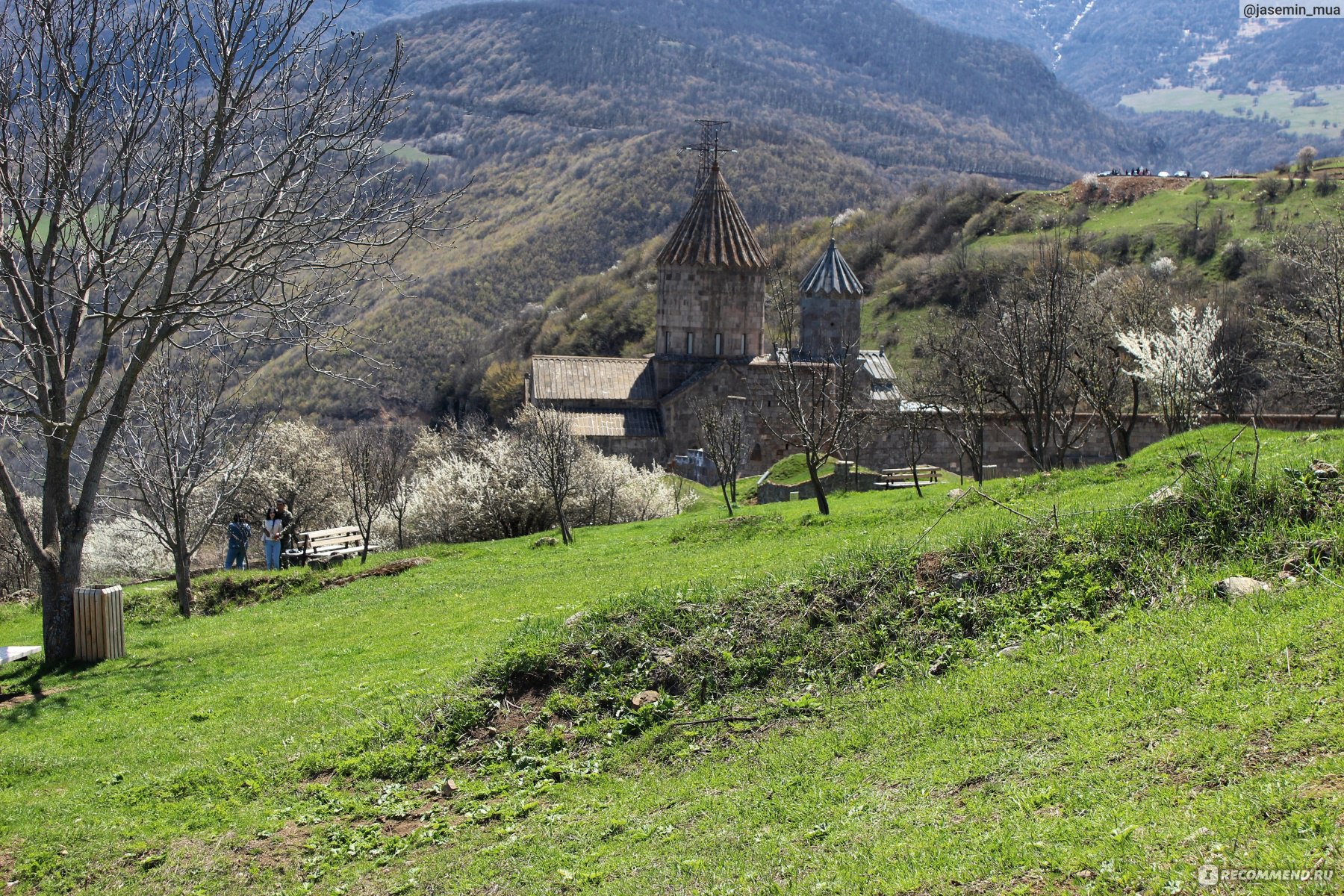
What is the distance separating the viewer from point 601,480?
89.0 feet

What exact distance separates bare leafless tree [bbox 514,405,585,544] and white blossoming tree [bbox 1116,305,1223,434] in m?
10.8

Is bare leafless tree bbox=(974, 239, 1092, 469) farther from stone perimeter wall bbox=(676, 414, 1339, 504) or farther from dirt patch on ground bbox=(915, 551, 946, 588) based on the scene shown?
dirt patch on ground bbox=(915, 551, 946, 588)

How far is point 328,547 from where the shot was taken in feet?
67.0

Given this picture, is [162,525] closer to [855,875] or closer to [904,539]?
[904,539]

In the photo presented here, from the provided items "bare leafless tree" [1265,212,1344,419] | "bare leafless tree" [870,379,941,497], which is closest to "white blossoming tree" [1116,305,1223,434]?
"bare leafless tree" [1265,212,1344,419]

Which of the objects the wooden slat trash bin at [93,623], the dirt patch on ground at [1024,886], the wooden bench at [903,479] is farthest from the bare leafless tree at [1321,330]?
the wooden slat trash bin at [93,623]

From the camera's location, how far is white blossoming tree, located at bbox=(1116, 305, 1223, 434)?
19.7 metres

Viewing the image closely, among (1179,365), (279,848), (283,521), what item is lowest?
(279,848)

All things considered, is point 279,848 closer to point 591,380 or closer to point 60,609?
point 60,609

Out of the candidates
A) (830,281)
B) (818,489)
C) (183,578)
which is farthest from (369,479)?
(830,281)

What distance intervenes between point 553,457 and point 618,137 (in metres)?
116

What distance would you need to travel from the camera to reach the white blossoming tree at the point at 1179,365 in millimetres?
19656

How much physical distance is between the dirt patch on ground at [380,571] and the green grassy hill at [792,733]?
521cm

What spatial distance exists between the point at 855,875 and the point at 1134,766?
1.43m
